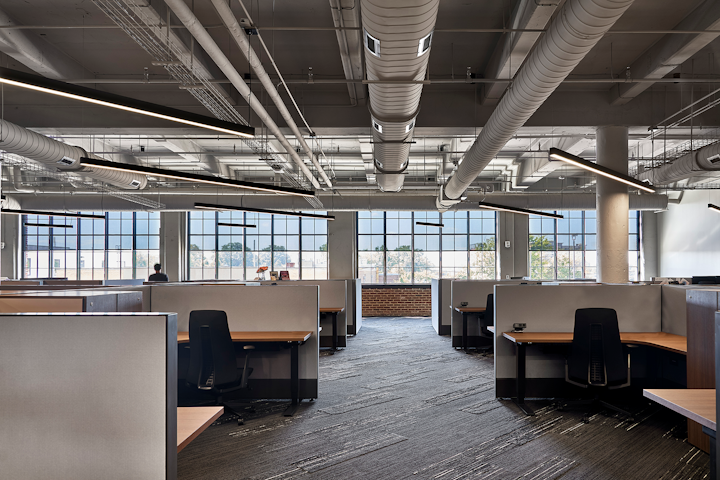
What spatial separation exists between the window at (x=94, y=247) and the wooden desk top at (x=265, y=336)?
1061 cm

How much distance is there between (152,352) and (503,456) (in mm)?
2828

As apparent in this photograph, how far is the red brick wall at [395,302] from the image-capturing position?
1369cm

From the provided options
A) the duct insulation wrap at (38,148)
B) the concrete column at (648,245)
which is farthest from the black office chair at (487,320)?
the concrete column at (648,245)

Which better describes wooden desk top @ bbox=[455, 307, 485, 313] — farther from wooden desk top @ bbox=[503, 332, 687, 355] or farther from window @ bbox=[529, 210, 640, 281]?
window @ bbox=[529, 210, 640, 281]

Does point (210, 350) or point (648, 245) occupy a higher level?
point (648, 245)

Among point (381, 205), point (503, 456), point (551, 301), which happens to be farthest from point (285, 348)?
point (381, 205)

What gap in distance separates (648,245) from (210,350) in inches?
570

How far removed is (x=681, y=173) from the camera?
7.63 m

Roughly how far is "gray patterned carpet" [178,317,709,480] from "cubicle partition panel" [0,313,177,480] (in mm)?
1544

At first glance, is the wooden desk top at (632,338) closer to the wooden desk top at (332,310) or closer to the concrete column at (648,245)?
the wooden desk top at (332,310)

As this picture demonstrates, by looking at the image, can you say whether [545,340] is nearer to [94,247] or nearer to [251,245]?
[251,245]

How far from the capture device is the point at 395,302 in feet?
45.2

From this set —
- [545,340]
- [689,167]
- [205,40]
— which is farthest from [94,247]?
[689,167]

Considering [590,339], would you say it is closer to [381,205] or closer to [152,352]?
[152,352]
